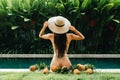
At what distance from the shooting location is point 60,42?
707 centimetres

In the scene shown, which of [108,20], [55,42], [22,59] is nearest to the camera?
[55,42]

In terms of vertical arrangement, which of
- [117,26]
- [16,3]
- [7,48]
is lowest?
[7,48]

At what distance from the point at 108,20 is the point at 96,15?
16.0 inches

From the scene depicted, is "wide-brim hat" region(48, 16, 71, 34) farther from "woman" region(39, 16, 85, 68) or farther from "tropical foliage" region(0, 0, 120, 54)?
"tropical foliage" region(0, 0, 120, 54)

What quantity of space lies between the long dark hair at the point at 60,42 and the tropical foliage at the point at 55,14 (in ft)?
10.9

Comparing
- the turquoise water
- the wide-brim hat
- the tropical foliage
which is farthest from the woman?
the tropical foliage

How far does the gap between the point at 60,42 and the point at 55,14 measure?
3727mm

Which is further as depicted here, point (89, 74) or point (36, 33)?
point (36, 33)

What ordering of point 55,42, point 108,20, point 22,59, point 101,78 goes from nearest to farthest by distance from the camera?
1. point 101,78
2. point 55,42
3. point 22,59
4. point 108,20

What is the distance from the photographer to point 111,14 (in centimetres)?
1080

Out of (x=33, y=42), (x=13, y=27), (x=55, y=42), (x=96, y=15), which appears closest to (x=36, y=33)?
(x=33, y=42)

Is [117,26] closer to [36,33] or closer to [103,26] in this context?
[103,26]

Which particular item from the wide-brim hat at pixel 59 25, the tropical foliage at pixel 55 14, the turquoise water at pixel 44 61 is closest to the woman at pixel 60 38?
the wide-brim hat at pixel 59 25

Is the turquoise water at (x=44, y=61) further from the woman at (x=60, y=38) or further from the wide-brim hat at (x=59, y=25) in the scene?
the wide-brim hat at (x=59, y=25)
